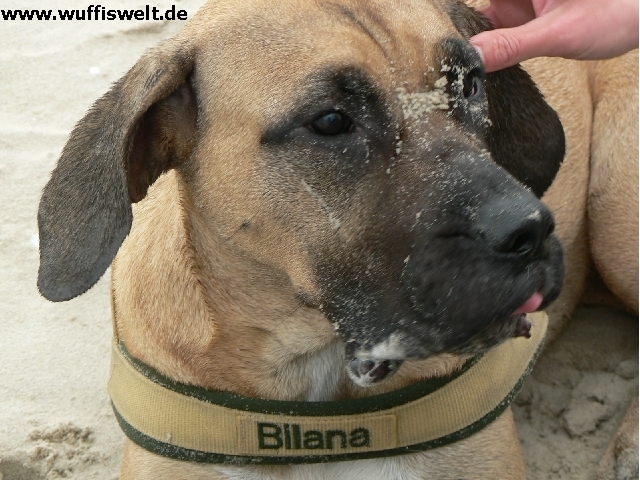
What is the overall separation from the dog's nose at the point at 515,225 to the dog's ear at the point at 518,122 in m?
0.79

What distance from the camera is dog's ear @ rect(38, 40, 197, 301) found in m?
2.56

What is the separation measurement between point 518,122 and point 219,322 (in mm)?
1210

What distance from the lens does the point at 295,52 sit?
8.07ft

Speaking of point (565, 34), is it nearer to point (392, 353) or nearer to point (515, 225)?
point (515, 225)

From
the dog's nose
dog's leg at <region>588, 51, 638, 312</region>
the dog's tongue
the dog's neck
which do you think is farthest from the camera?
dog's leg at <region>588, 51, 638, 312</region>

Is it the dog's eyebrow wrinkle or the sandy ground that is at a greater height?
the dog's eyebrow wrinkle

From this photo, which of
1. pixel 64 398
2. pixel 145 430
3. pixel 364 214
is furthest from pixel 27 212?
pixel 364 214

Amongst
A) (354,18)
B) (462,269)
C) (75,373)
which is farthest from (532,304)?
(75,373)

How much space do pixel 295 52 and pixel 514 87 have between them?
0.99 m

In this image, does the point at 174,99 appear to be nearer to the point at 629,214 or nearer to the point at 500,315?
the point at 500,315

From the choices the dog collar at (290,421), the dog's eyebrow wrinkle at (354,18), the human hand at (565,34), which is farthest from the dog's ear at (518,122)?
the dog collar at (290,421)

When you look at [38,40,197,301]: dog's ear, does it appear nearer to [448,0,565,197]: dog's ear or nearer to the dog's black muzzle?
the dog's black muzzle

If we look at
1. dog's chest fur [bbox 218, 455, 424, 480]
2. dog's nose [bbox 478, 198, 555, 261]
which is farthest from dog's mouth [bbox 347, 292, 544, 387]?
dog's chest fur [bbox 218, 455, 424, 480]

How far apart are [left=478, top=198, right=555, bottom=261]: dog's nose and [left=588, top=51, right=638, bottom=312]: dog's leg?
1.97 meters
